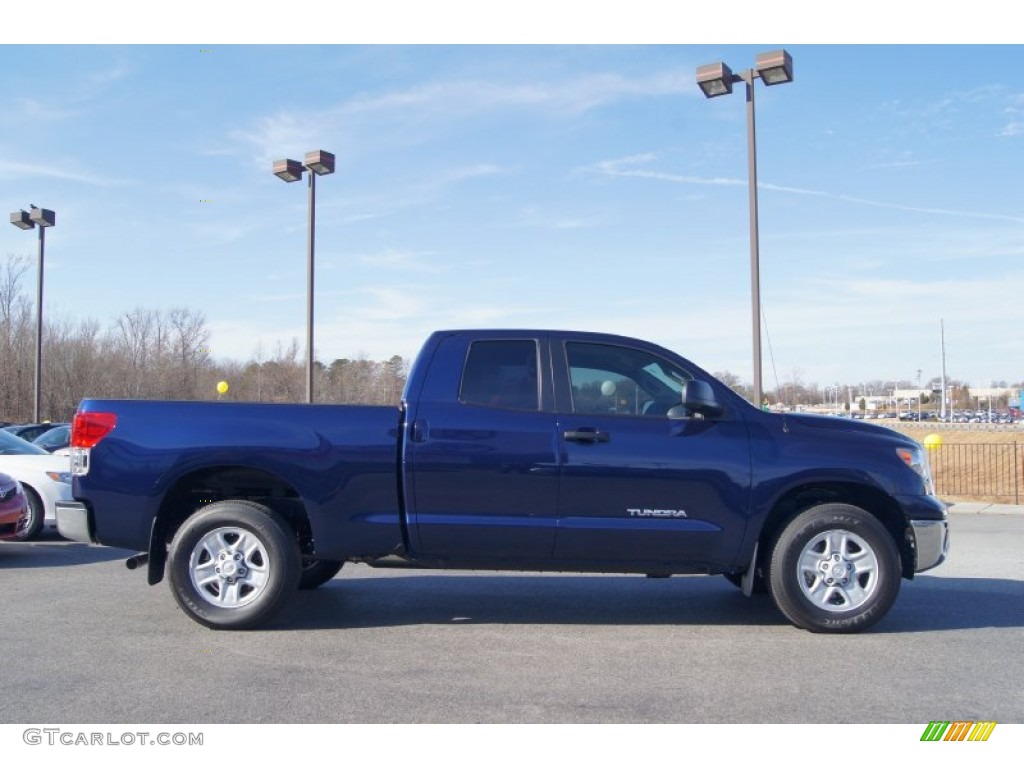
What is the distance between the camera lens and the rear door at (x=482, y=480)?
6324 mm

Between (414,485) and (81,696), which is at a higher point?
(414,485)

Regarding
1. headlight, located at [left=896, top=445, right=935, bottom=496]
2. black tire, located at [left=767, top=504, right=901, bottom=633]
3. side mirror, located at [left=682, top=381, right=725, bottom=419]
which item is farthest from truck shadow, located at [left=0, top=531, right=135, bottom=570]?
headlight, located at [left=896, top=445, right=935, bottom=496]

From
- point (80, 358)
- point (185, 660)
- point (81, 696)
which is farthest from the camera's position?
point (80, 358)

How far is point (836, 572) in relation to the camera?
6383 millimetres

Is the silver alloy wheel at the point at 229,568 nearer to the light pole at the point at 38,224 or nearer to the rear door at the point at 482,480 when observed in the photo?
the rear door at the point at 482,480

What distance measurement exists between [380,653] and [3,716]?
205 centimetres

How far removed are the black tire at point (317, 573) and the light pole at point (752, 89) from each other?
8.36 m

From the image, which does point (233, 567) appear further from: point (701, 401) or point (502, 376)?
point (701, 401)

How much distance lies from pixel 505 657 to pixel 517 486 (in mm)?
1098

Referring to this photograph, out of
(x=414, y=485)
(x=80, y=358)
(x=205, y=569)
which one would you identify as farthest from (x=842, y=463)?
(x=80, y=358)

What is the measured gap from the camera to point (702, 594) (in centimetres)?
795

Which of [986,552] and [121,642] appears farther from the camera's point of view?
[986,552]

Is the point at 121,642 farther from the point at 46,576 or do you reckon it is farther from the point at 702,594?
the point at 702,594
